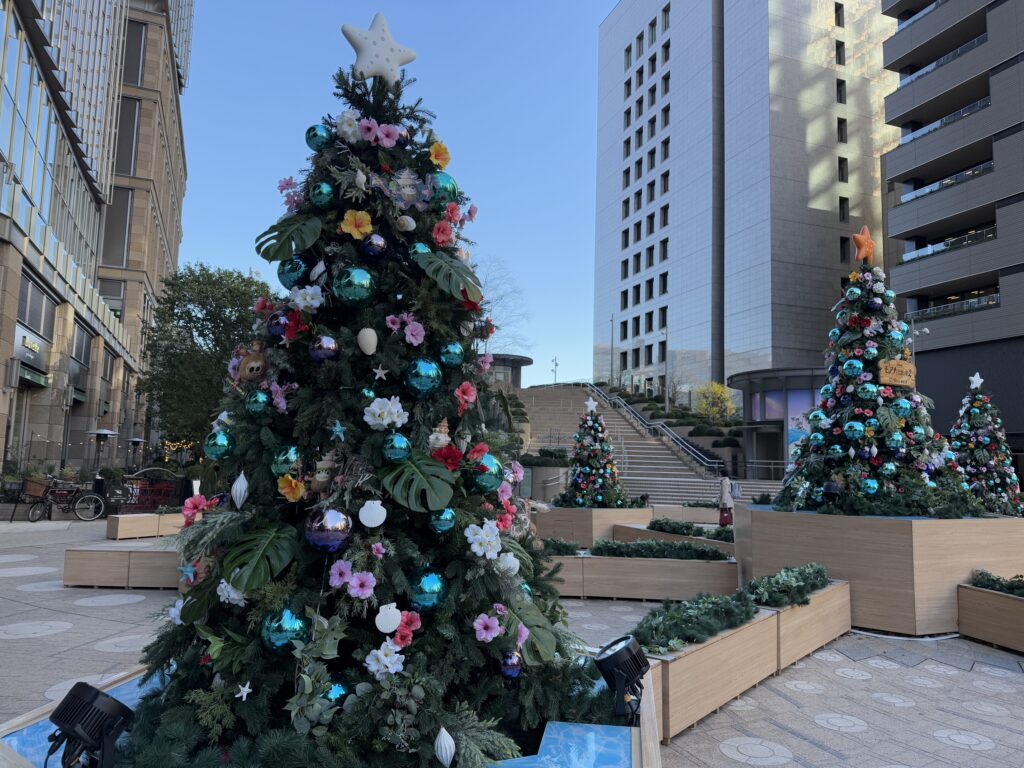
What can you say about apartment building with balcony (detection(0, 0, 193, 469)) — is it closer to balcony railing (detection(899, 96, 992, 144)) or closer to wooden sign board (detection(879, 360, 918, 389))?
wooden sign board (detection(879, 360, 918, 389))

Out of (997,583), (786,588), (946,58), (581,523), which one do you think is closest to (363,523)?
(786,588)

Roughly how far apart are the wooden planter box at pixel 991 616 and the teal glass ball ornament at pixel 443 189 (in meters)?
6.61

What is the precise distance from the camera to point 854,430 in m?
8.30

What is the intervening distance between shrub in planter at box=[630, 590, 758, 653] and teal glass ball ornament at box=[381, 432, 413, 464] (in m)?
2.51

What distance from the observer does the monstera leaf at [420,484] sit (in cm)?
264

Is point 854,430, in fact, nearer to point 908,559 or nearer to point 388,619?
point 908,559

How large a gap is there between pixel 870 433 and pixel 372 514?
24.8ft

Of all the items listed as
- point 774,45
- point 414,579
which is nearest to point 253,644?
point 414,579

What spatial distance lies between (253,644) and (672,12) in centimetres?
6790

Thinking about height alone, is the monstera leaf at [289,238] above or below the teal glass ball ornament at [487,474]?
above

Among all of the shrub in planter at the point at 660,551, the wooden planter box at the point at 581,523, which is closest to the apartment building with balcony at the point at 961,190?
the wooden planter box at the point at 581,523

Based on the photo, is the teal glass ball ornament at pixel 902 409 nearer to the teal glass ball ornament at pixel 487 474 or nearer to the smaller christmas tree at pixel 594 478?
the smaller christmas tree at pixel 594 478

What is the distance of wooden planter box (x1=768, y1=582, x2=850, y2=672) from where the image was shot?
5.70 meters

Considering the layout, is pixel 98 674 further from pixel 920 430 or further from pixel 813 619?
pixel 920 430
